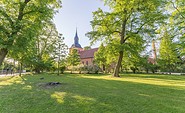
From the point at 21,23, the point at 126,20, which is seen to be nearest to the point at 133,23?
the point at 126,20

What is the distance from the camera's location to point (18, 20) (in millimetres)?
9375

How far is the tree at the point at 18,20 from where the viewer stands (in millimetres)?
9203

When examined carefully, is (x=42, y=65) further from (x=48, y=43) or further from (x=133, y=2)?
(x=133, y=2)

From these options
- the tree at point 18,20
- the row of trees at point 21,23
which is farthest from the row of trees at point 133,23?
the tree at point 18,20

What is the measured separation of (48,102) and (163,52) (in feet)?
108

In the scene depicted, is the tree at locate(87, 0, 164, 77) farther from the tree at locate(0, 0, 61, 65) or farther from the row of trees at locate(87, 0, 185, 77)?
the tree at locate(0, 0, 61, 65)

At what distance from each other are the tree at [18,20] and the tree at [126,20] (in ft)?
26.6

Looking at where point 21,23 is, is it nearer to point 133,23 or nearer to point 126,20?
point 126,20

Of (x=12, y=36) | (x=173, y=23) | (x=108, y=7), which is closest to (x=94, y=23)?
(x=108, y=7)

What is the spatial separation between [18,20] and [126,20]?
41.7 ft

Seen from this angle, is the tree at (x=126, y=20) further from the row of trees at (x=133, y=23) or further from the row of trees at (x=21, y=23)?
the row of trees at (x=21, y=23)

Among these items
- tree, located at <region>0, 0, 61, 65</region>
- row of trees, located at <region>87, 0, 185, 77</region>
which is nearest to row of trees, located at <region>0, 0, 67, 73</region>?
tree, located at <region>0, 0, 61, 65</region>

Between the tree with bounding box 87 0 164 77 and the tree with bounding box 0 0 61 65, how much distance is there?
8.10 meters

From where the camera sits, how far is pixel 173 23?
15344 mm
